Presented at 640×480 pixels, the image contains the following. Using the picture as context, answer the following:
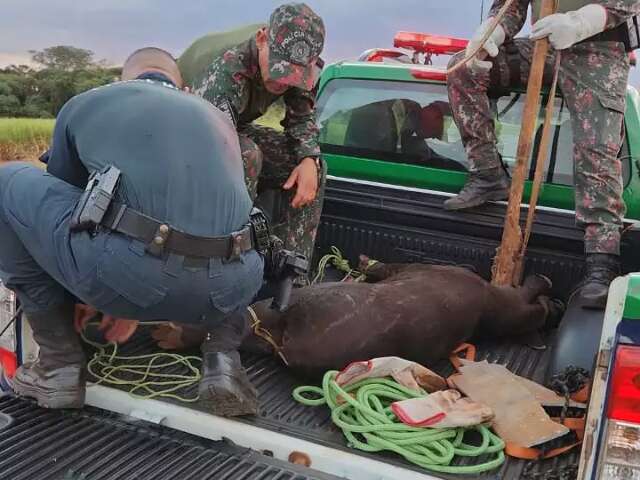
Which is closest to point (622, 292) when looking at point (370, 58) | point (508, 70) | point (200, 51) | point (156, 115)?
point (156, 115)

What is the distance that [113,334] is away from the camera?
2.89 m

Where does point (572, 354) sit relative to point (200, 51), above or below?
below

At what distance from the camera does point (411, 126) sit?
168 inches

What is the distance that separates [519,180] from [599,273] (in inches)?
25.8

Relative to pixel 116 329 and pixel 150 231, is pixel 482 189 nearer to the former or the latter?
pixel 116 329

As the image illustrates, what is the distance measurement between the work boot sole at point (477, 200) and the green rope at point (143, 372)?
159 centimetres

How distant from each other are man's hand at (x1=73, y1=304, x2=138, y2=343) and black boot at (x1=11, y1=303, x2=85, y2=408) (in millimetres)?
138

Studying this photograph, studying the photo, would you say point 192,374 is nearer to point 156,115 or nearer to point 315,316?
point 315,316

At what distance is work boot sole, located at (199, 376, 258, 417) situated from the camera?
7.84 feet

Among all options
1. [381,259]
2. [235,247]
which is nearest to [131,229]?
[235,247]

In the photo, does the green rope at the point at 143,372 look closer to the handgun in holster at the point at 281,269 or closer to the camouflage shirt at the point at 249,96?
the handgun in holster at the point at 281,269

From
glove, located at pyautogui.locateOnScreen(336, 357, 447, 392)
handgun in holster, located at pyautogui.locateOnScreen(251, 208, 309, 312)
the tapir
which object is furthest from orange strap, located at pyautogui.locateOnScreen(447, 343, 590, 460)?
handgun in holster, located at pyautogui.locateOnScreen(251, 208, 309, 312)

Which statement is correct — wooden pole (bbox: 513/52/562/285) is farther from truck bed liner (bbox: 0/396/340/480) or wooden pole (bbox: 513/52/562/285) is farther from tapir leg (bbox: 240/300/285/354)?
truck bed liner (bbox: 0/396/340/480)

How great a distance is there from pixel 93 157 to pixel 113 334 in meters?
0.91
